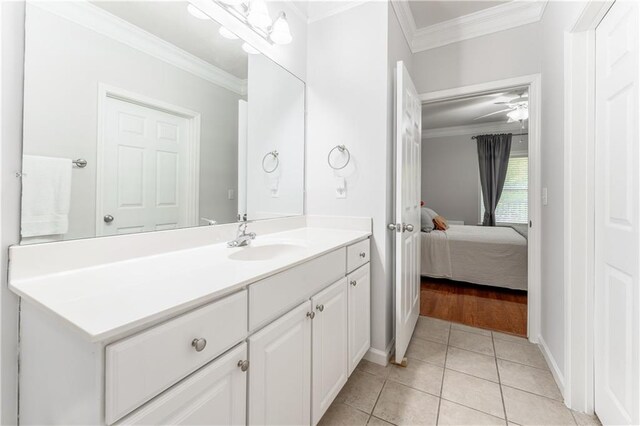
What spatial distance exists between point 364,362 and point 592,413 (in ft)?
3.82

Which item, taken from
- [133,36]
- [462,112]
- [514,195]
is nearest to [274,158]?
[133,36]

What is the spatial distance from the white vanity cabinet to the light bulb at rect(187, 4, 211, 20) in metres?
1.29

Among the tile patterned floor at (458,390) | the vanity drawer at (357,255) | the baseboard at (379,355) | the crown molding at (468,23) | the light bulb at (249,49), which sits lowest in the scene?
the tile patterned floor at (458,390)

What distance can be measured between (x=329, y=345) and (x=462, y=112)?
15.9ft

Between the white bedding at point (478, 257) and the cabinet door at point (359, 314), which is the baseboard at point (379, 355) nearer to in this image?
the cabinet door at point (359, 314)

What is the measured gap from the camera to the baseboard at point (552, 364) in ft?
5.15

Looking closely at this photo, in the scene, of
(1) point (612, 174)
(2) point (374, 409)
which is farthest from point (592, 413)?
(1) point (612, 174)

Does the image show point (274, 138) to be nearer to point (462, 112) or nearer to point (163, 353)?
point (163, 353)

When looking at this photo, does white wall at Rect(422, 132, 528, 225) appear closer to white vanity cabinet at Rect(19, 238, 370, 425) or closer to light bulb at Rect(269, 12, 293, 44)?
light bulb at Rect(269, 12, 293, 44)

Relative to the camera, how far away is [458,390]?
1.59 metres

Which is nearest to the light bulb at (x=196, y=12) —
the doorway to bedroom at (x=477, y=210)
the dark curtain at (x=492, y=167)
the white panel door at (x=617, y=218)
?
the white panel door at (x=617, y=218)

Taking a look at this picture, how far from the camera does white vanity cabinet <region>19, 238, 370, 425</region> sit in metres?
0.56

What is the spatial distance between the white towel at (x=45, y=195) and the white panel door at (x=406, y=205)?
1.52 m

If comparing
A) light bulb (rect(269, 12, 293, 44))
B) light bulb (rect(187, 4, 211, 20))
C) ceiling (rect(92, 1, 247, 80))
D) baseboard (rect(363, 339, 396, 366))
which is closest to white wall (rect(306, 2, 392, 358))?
baseboard (rect(363, 339, 396, 366))
